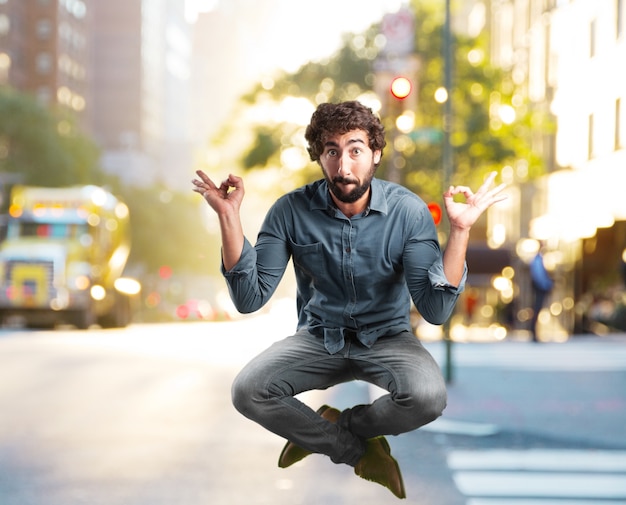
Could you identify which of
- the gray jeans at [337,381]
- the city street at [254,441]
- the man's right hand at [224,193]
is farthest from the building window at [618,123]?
the man's right hand at [224,193]

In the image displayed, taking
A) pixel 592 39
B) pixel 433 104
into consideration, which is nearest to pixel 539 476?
pixel 592 39

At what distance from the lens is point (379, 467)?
4.89 m

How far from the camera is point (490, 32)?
5969 cm

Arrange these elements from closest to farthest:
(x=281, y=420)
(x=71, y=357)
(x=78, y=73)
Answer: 1. (x=281, y=420)
2. (x=71, y=357)
3. (x=78, y=73)

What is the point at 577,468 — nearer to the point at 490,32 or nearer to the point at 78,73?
the point at 490,32

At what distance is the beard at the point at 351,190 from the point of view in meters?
4.36

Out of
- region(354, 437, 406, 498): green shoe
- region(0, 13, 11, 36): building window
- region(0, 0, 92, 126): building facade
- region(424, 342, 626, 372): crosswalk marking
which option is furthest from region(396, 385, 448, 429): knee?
region(0, 13, 11, 36): building window

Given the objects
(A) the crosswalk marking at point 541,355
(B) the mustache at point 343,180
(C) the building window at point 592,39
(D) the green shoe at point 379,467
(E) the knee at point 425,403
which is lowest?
(A) the crosswalk marking at point 541,355

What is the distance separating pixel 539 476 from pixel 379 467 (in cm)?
570

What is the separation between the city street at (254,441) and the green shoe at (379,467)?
12.8ft

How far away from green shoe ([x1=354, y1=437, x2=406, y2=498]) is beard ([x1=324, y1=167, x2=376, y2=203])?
105 cm

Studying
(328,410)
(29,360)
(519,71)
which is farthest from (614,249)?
(328,410)

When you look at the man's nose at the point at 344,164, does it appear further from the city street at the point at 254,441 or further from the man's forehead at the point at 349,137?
the city street at the point at 254,441

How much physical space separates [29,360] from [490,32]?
4347 centimetres
